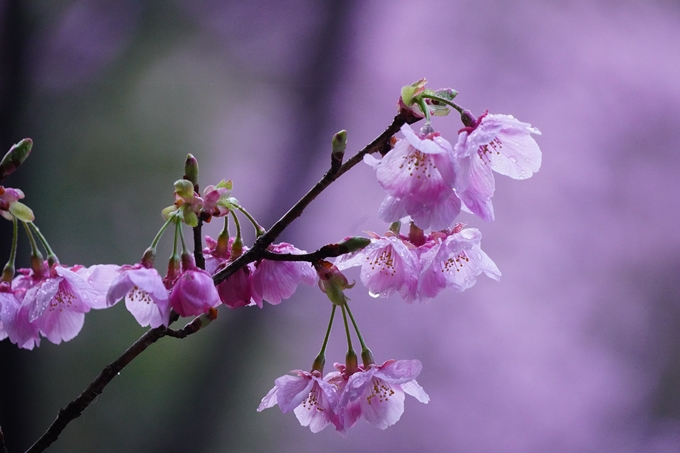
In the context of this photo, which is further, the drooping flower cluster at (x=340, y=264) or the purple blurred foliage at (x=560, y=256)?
the purple blurred foliage at (x=560, y=256)

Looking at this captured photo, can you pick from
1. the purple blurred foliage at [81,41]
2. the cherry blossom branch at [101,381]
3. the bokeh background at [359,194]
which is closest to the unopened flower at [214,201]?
the cherry blossom branch at [101,381]

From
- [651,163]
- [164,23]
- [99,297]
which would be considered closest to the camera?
[99,297]

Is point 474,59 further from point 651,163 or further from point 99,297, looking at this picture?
point 99,297

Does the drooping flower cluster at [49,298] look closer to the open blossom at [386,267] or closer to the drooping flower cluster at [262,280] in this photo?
the drooping flower cluster at [262,280]

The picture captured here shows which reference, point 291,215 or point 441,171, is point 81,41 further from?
point 441,171

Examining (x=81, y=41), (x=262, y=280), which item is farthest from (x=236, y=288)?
(x=81, y=41)

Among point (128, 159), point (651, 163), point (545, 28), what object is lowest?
point (128, 159)

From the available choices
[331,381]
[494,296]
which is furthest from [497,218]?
[331,381]
